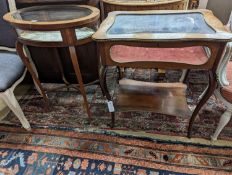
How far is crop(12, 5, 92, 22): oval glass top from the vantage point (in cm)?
128

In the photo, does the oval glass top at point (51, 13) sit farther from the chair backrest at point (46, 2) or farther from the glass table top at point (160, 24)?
the glass table top at point (160, 24)

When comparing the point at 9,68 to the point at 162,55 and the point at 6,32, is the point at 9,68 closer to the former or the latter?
the point at 6,32

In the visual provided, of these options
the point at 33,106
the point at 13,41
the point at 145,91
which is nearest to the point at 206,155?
the point at 145,91

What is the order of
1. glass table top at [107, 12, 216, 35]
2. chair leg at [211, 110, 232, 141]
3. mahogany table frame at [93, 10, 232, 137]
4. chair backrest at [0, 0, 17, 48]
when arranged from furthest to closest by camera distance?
1. chair backrest at [0, 0, 17, 48]
2. chair leg at [211, 110, 232, 141]
3. glass table top at [107, 12, 216, 35]
4. mahogany table frame at [93, 10, 232, 137]

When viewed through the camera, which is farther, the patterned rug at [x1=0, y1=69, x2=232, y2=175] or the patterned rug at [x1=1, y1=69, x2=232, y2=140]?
the patterned rug at [x1=1, y1=69, x2=232, y2=140]

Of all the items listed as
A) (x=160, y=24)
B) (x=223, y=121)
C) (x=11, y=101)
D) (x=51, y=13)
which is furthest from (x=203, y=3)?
(x=11, y=101)

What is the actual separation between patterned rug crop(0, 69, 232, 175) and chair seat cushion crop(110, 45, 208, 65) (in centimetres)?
62

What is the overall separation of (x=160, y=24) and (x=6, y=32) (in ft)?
3.71

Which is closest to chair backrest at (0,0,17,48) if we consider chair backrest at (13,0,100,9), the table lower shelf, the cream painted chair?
the cream painted chair

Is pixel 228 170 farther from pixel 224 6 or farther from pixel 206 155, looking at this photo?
pixel 224 6

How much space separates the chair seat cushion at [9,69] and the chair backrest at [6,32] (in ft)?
0.26

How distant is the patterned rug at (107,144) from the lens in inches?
49.8

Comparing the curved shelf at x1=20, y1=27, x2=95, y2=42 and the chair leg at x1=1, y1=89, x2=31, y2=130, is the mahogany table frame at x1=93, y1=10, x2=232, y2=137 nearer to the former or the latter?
the curved shelf at x1=20, y1=27, x2=95, y2=42

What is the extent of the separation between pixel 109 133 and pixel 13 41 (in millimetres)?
1013
